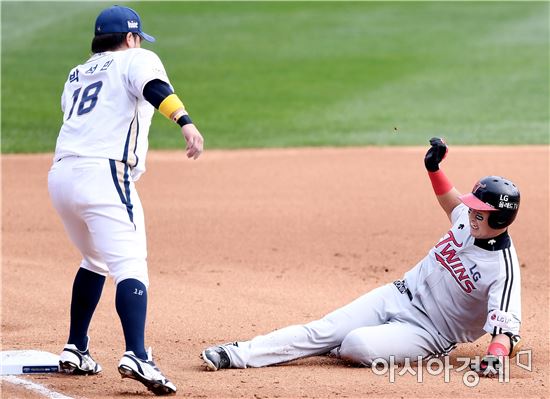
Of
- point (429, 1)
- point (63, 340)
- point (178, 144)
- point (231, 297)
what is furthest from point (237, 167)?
point (429, 1)

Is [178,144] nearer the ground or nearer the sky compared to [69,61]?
nearer the ground

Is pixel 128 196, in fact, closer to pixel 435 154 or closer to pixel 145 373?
pixel 145 373

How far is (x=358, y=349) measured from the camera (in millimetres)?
5539

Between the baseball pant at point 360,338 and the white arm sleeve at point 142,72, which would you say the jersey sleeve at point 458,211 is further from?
the white arm sleeve at point 142,72

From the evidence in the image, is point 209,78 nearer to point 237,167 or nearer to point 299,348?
point 237,167

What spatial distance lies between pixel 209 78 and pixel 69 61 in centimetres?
304

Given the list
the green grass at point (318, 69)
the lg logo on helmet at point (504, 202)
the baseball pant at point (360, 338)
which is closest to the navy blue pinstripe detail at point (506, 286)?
the lg logo on helmet at point (504, 202)

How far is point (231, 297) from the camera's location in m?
7.43

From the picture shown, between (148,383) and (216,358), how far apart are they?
2.27ft

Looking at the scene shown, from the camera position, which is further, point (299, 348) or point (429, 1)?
point (429, 1)

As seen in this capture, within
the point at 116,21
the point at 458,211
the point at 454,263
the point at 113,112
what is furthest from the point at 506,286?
the point at 116,21

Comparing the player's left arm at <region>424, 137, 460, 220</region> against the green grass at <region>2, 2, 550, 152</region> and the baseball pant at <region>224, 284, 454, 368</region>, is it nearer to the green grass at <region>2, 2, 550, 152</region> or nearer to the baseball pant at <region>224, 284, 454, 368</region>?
the baseball pant at <region>224, 284, 454, 368</region>

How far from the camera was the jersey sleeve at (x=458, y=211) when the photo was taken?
586 cm

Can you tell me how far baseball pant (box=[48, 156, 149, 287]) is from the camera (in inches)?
194
